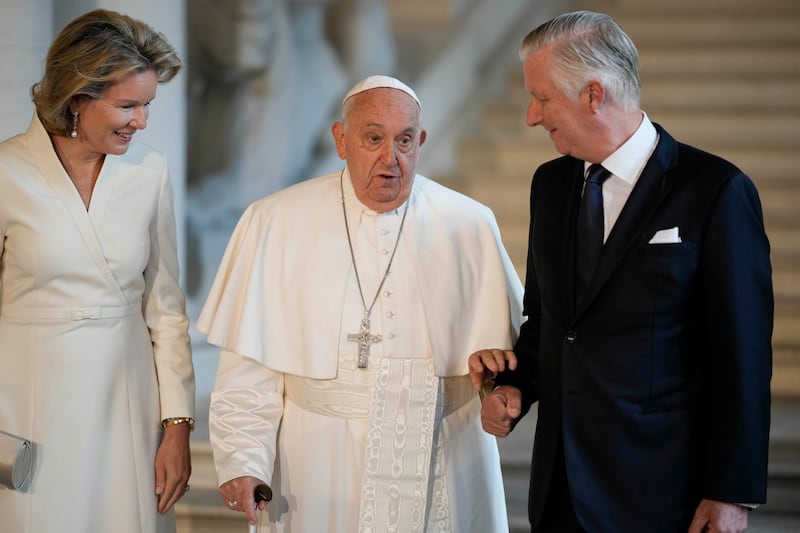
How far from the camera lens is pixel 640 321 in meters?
2.79

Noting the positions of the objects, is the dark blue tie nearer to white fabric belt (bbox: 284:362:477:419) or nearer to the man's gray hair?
the man's gray hair

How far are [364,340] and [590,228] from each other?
83cm

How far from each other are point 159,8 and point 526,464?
288 centimetres

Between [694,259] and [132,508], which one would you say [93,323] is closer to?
[132,508]

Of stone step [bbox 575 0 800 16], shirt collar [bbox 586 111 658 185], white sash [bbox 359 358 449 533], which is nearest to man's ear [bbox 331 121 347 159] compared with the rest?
white sash [bbox 359 358 449 533]

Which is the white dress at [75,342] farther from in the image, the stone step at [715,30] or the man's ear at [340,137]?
the stone step at [715,30]

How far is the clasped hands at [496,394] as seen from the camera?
10.0 feet

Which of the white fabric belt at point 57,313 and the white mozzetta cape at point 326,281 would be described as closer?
the white fabric belt at point 57,313

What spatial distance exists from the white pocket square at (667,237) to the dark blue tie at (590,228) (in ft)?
0.52

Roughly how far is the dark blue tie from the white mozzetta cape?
0.59m

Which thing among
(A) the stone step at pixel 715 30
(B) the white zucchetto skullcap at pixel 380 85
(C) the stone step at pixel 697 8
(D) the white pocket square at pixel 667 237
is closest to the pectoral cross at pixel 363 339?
(B) the white zucchetto skullcap at pixel 380 85

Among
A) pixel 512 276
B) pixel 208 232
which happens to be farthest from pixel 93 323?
pixel 208 232

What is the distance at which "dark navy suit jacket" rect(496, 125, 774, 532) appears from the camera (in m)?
2.70

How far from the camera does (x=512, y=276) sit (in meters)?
3.61
